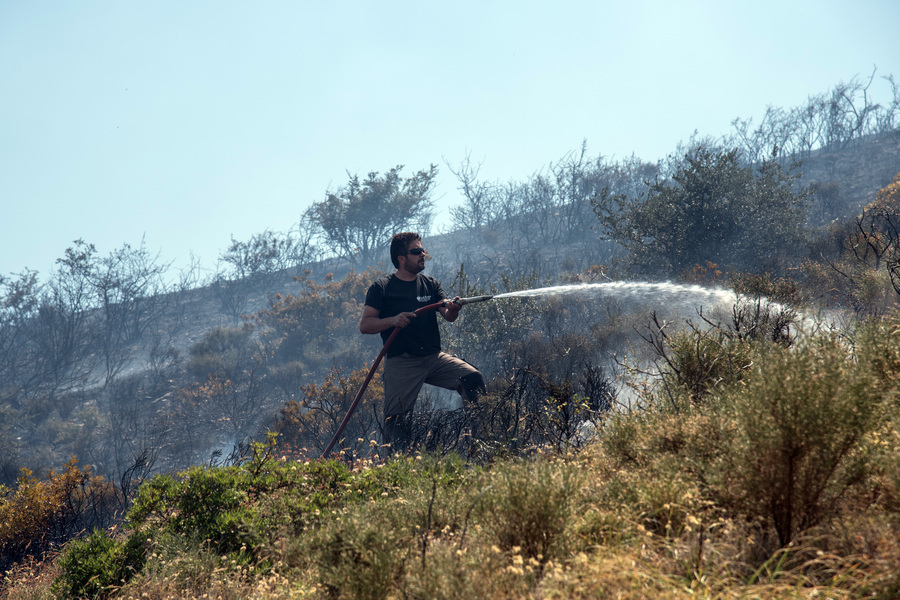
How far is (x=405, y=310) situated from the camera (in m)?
5.31

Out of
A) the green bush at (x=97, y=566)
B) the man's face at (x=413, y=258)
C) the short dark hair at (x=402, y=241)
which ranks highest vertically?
the short dark hair at (x=402, y=241)

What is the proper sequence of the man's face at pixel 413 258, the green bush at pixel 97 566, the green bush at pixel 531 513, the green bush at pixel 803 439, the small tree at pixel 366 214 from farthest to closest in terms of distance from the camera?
the small tree at pixel 366 214, the man's face at pixel 413 258, the green bush at pixel 97 566, the green bush at pixel 531 513, the green bush at pixel 803 439

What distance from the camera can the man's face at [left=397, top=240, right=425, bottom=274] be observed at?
5.29m

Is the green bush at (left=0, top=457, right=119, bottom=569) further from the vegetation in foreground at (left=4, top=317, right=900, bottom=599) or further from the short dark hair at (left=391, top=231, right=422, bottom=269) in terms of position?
the short dark hair at (left=391, top=231, right=422, bottom=269)

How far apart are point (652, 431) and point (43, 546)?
22.0 feet

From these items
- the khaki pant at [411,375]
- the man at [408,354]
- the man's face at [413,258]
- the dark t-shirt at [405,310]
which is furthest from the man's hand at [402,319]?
the man's face at [413,258]

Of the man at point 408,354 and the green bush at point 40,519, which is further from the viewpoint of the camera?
the green bush at point 40,519

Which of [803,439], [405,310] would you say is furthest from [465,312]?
[803,439]

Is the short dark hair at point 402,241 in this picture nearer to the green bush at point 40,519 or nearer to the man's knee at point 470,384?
A: the man's knee at point 470,384

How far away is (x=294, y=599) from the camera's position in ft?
6.73

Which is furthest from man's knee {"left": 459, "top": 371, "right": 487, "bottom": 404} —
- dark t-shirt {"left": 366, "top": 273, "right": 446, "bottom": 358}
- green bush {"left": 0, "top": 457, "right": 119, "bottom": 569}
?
green bush {"left": 0, "top": 457, "right": 119, "bottom": 569}

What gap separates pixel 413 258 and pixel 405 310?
56 centimetres

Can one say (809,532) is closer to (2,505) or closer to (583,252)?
(2,505)

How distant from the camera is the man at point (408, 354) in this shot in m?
5.14
